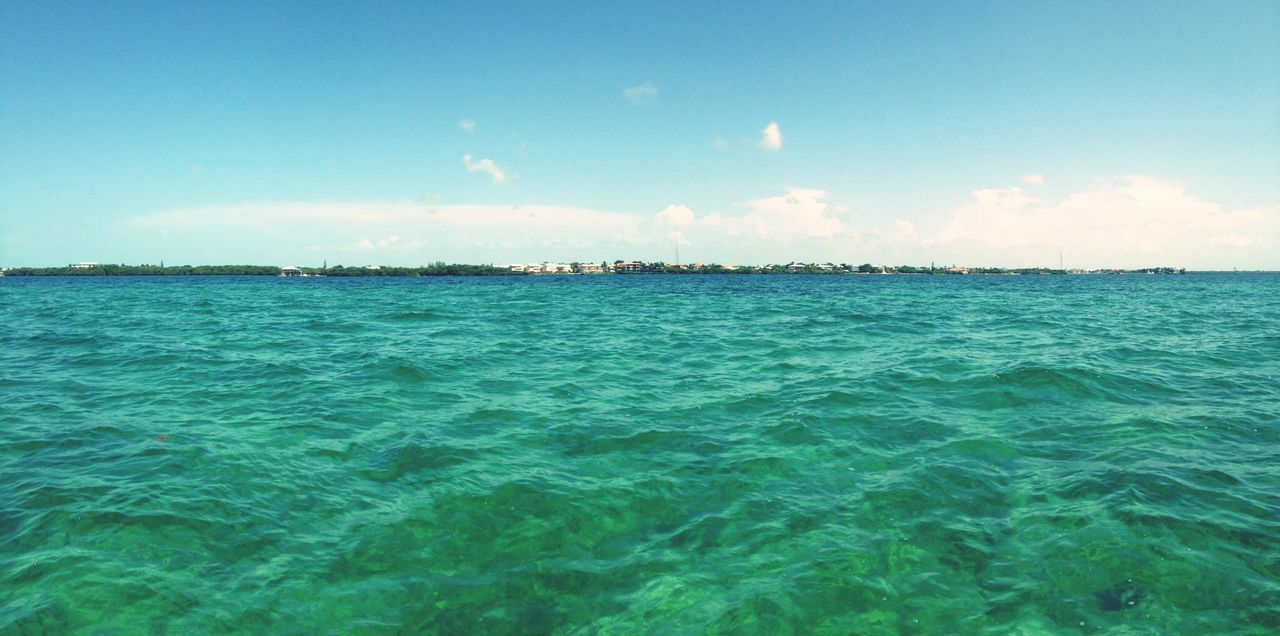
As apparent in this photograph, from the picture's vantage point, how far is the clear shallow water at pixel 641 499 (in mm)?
6734

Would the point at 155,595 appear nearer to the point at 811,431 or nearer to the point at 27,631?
the point at 27,631

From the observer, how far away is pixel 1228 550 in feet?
25.4

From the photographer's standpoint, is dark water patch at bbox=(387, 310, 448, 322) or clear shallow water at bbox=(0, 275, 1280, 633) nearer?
clear shallow water at bbox=(0, 275, 1280, 633)

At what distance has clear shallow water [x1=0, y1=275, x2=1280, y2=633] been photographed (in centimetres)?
673

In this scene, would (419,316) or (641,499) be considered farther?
(419,316)

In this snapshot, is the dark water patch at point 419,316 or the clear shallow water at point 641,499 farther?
the dark water patch at point 419,316

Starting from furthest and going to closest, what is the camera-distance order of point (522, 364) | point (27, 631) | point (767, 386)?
point (522, 364) → point (767, 386) → point (27, 631)

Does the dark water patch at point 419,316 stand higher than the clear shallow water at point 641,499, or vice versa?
the dark water patch at point 419,316

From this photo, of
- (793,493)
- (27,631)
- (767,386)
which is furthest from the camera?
(767,386)

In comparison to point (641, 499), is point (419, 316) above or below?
above

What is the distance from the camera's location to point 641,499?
9.53 meters

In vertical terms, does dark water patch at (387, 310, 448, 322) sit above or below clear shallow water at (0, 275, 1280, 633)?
above

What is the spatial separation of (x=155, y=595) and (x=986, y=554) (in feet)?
33.7

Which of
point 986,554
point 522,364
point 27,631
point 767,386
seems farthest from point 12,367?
point 986,554
